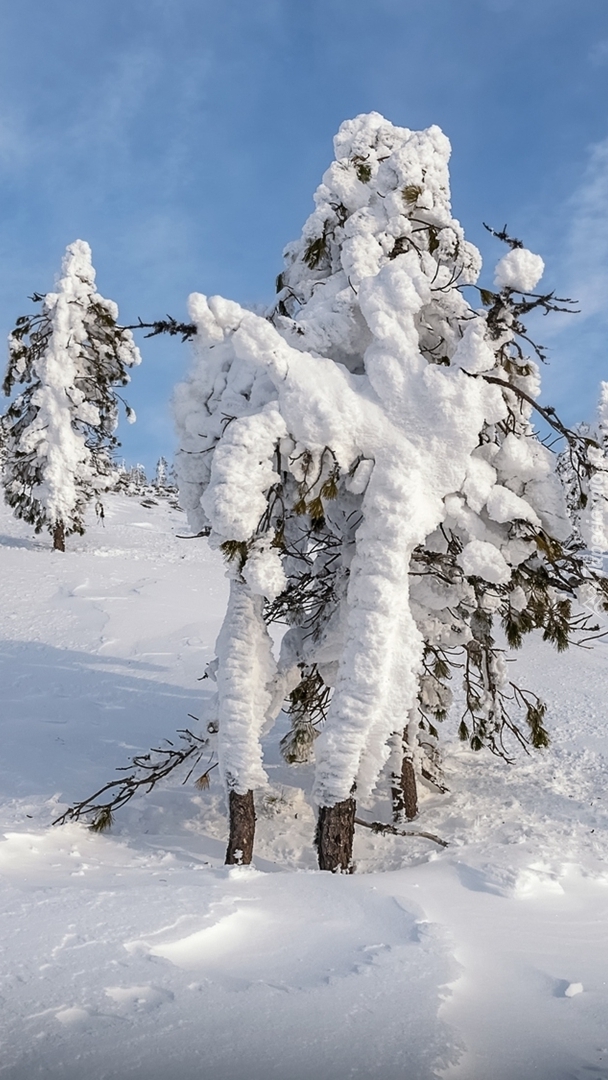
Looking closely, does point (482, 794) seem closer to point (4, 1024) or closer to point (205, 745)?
point (205, 745)

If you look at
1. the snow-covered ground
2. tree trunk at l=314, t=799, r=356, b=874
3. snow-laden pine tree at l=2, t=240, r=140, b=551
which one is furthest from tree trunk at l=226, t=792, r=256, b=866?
snow-laden pine tree at l=2, t=240, r=140, b=551

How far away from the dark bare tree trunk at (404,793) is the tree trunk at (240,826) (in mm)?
2390

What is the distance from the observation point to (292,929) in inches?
173

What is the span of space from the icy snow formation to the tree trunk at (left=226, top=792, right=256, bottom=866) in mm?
183

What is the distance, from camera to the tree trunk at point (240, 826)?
642cm

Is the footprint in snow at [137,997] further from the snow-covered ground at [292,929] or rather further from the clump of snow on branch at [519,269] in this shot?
the clump of snow on branch at [519,269]

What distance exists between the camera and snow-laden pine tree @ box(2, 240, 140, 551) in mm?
21031

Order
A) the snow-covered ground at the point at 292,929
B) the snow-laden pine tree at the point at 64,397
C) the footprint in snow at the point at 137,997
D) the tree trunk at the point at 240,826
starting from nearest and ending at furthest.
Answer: the snow-covered ground at the point at 292,929 < the footprint in snow at the point at 137,997 < the tree trunk at the point at 240,826 < the snow-laden pine tree at the point at 64,397

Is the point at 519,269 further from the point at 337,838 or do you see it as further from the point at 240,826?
the point at 240,826

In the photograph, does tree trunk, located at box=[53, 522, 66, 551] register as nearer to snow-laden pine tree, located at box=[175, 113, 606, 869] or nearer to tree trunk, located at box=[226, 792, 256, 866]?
snow-laden pine tree, located at box=[175, 113, 606, 869]

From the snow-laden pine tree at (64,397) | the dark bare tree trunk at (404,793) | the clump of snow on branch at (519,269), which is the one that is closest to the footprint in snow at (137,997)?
the dark bare tree trunk at (404,793)

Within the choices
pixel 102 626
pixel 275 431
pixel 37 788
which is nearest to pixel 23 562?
pixel 102 626

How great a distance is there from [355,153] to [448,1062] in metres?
7.80

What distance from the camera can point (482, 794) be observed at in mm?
8922
